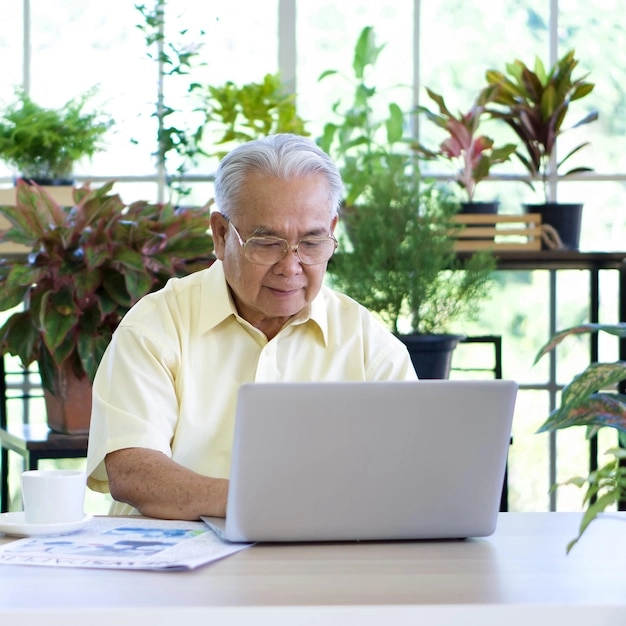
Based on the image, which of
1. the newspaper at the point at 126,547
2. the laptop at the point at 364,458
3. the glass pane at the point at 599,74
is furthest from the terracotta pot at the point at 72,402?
the glass pane at the point at 599,74

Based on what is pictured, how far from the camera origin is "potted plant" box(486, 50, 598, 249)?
3.64 metres

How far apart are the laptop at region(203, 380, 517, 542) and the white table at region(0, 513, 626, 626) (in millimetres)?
38

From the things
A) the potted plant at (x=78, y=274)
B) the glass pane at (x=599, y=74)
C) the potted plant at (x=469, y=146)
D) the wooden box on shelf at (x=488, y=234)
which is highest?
the glass pane at (x=599, y=74)

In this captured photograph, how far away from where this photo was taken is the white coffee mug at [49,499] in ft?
4.84

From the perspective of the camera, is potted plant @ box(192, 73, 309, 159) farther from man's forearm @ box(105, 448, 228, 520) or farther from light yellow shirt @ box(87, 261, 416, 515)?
man's forearm @ box(105, 448, 228, 520)

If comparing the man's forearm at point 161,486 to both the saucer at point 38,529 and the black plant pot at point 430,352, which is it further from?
the black plant pot at point 430,352

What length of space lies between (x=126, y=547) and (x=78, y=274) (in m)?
1.41

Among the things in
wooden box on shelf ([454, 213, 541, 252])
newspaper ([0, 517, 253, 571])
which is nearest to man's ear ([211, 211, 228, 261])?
newspaper ([0, 517, 253, 571])

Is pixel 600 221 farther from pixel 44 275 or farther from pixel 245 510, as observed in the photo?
pixel 245 510

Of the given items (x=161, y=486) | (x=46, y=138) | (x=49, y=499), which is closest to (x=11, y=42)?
(x=46, y=138)

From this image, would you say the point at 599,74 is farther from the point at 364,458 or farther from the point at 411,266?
the point at 364,458

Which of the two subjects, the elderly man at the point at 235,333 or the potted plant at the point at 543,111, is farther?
the potted plant at the point at 543,111

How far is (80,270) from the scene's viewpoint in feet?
8.82

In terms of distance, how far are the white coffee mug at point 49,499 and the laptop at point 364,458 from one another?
0.23 meters
